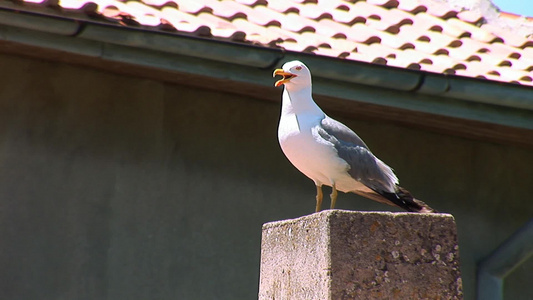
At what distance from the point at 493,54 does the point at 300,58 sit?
1.93m

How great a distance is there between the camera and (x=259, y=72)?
479 centimetres

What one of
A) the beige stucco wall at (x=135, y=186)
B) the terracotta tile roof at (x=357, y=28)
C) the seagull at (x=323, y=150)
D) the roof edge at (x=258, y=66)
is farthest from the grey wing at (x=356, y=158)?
the beige stucco wall at (x=135, y=186)

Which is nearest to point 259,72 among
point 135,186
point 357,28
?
point 135,186

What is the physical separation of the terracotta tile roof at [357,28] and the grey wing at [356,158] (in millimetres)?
1290

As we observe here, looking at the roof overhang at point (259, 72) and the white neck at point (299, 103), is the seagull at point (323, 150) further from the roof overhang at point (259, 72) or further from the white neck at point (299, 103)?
the roof overhang at point (259, 72)

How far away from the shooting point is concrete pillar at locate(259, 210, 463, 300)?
8.54 feet

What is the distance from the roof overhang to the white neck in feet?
3.48

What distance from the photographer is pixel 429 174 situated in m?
5.89

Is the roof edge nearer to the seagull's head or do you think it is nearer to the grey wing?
the seagull's head

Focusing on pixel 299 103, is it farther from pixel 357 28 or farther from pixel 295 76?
pixel 357 28

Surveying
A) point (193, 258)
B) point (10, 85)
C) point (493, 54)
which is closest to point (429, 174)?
point (493, 54)

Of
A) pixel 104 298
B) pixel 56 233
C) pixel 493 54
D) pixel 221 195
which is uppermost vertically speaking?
pixel 493 54

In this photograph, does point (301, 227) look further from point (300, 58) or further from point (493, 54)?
point (493, 54)

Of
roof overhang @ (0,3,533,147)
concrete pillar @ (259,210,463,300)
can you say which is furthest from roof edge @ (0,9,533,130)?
concrete pillar @ (259,210,463,300)
